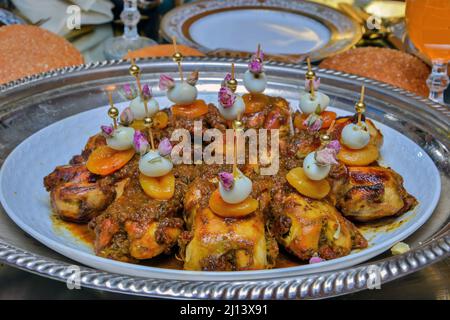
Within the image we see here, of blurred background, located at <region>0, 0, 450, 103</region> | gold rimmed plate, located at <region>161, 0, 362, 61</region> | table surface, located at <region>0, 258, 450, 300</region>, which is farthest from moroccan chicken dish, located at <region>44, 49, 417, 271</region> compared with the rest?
gold rimmed plate, located at <region>161, 0, 362, 61</region>

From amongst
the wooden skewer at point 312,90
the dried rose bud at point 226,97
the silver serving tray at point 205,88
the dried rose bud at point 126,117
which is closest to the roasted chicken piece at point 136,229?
the silver serving tray at point 205,88

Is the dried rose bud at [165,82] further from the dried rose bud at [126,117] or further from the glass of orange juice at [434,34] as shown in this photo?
the glass of orange juice at [434,34]

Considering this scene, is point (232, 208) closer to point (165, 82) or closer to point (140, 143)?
point (140, 143)

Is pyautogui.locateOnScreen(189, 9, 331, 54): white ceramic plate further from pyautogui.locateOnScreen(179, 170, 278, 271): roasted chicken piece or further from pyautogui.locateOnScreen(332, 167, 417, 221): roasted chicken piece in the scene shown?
pyautogui.locateOnScreen(179, 170, 278, 271): roasted chicken piece

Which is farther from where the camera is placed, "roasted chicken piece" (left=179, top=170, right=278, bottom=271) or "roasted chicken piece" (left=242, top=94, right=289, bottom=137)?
"roasted chicken piece" (left=242, top=94, right=289, bottom=137)

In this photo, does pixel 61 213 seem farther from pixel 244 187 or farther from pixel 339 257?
pixel 339 257
